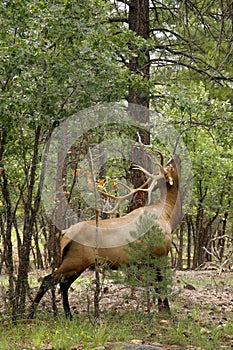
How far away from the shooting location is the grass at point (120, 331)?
5.59m

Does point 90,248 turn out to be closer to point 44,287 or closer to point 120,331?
point 44,287

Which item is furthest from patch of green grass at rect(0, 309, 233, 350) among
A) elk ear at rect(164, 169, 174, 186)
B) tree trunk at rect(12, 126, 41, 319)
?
elk ear at rect(164, 169, 174, 186)

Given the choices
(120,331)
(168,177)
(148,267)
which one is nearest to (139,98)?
(168,177)

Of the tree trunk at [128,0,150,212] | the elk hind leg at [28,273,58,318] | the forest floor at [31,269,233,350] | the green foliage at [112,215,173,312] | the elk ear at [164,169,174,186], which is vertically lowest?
the forest floor at [31,269,233,350]

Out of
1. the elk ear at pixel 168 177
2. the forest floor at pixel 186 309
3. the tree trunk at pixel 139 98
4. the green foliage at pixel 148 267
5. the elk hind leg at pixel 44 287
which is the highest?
the tree trunk at pixel 139 98

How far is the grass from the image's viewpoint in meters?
5.59

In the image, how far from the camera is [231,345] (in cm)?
580

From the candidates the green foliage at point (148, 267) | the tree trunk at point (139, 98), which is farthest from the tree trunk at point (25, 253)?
the tree trunk at point (139, 98)

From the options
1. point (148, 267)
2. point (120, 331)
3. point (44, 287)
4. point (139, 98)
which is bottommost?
point (120, 331)

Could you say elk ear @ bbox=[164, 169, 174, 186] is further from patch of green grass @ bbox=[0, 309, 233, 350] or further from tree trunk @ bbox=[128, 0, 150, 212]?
patch of green grass @ bbox=[0, 309, 233, 350]

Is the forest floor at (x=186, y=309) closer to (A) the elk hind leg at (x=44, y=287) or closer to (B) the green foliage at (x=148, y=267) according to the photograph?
(B) the green foliage at (x=148, y=267)

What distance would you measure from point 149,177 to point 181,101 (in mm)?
1359

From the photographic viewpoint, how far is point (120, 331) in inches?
237

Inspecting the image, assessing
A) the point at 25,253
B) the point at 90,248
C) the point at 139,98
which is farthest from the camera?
the point at 139,98
